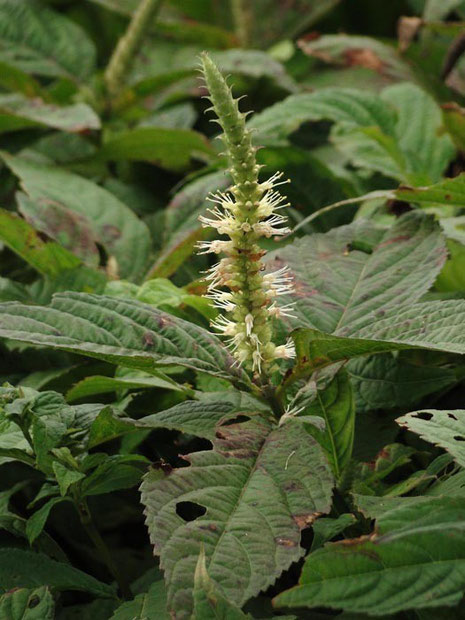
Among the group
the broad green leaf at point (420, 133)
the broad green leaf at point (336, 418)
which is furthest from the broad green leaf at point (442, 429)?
the broad green leaf at point (420, 133)

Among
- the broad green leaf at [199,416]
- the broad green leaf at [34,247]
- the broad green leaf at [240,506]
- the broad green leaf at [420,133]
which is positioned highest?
the broad green leaf at [420,133]

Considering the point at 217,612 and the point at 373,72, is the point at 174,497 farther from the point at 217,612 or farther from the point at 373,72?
the point at 373,72

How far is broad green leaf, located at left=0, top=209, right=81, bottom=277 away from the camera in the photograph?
127cm

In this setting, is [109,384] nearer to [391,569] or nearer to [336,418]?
[336,418]

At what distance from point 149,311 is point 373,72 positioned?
1242 mm

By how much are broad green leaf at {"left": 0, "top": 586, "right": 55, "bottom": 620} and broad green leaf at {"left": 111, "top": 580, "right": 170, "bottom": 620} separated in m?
0.07

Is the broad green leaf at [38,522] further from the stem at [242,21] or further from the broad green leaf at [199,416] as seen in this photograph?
the stem at [242,21]

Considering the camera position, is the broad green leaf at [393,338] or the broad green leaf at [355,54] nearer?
the broad green leaf at [393,338]

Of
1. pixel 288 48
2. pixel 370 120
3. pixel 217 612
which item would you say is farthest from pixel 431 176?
pixel 217 612

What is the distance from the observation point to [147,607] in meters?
0.84

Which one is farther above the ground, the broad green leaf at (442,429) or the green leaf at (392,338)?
the green leaf at (392,338)

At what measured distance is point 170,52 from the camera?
2.14 metres

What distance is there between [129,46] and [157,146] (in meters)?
0.29

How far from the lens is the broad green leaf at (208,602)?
0.66 metres
